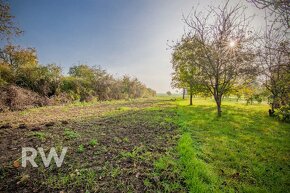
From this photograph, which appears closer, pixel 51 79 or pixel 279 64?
pixel 279 64

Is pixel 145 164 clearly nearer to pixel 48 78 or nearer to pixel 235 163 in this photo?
pixel 235 163

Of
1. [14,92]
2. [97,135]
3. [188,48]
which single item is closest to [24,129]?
[97,135]

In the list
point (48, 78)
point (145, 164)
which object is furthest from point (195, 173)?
point (48, 78)

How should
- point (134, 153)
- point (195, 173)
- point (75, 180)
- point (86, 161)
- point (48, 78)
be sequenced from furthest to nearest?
point (48, 78) < point (134, 153) < point (86, 161) < point (195, 173) < point (75, 180)

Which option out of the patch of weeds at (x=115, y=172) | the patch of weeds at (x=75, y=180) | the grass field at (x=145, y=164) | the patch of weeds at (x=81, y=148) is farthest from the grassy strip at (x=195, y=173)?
the patch of weeds at (x=81, y=148)

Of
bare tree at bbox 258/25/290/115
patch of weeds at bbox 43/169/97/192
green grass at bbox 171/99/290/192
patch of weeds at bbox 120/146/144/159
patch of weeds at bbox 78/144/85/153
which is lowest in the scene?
green grass at bbox 171/99/290/192

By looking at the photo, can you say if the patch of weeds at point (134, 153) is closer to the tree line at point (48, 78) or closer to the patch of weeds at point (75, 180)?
the patch of weeds at point (75, 180)

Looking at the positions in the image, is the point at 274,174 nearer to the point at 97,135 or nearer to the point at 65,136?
the point at 97,135

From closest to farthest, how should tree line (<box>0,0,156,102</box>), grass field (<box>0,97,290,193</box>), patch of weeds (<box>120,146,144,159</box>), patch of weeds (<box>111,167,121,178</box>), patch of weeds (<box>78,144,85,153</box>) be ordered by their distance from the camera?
1. grass field (<box>0,97,290,193</box>)
2. patch of weeds (<box>111,167,121,178</box>)
3. patch of weeds (<box>120,146,144,159</box>)
4. patch of weeds (<box>78,144,85,153</box>)
5. tree line (<box>0,0,156,102</box>)

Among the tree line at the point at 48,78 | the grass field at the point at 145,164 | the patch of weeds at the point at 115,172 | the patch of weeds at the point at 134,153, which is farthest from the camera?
the tree line at the point at 48,78

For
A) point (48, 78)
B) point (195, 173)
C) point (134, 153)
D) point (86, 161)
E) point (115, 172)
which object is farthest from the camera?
point (48, 78)

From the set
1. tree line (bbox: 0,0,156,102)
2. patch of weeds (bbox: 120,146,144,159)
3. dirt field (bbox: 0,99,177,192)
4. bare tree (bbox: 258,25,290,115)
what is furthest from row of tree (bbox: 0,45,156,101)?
bare tree (bbox: 258,25,290,115)

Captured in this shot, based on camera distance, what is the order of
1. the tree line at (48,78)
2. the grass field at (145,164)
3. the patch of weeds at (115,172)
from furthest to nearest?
the tree line at (48,78) < the patch of weeds at (115,172) < the grass field at (145,164)

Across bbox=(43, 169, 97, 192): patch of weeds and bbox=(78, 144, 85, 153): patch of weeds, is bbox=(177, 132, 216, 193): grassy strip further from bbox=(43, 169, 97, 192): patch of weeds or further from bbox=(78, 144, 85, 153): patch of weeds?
bbox=(78, 144, 85, 153): patch of weeds
